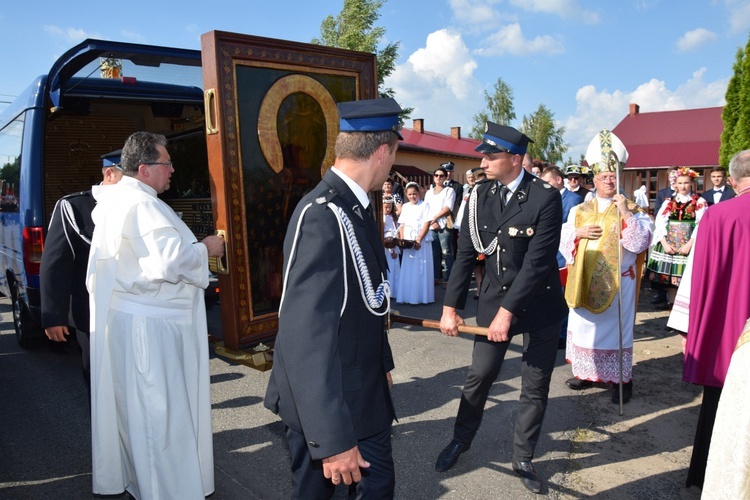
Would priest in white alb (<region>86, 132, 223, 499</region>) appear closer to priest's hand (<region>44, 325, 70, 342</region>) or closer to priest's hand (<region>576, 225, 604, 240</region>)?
priest's hand (<region>44, 325, 70, 342</region>)

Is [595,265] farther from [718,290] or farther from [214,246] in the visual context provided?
[214,246]

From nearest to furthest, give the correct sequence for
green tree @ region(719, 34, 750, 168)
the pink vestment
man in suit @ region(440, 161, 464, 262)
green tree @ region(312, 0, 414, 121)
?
the pink vestment
man in suit @ region(440, 161, 464, 262)
green tree @ region(719, 34, 750, 168)
green tree @ region(312, 0, 414, 121)

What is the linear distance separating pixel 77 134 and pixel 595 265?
6.79 meters

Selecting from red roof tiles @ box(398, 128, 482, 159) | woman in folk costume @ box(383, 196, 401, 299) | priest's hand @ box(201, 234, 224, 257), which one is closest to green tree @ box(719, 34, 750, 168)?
woman in folk costume @ box(383, 196, 401, 299)

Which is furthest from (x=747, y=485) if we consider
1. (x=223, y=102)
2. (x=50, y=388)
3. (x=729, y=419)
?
(x=50, y=388)

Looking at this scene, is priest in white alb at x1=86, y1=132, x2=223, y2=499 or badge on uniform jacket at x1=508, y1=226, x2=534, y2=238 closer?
priest in white alb at x1=86, y1=132, x2=223, y2=499

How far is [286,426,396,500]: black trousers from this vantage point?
6.76ft

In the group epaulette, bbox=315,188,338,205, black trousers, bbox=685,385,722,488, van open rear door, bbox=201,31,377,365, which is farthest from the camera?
van open rear door, bbox=201,31,377,365

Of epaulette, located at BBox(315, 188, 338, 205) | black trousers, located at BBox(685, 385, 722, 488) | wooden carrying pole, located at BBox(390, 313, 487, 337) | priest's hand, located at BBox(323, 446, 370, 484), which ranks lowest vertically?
black trousers, located at BBox(685, 385, 722, 488)

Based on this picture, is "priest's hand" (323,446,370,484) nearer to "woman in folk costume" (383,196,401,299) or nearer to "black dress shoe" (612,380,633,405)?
"black dress shoe" (612,380,633,405)

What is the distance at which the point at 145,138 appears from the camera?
300 cm

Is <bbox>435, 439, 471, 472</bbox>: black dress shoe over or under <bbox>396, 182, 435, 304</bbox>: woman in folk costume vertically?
under

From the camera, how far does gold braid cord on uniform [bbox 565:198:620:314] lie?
4746 mm

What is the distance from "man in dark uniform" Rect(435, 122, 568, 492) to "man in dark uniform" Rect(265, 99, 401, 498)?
50.1 inches
